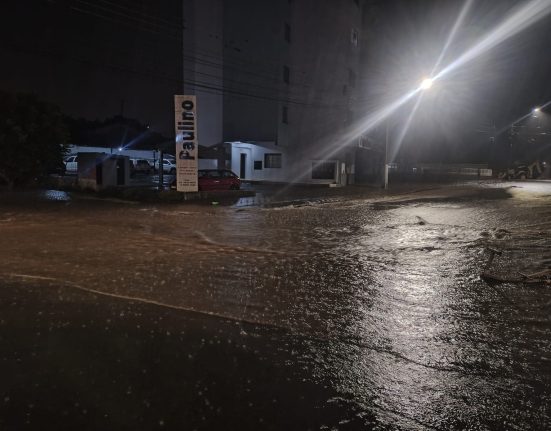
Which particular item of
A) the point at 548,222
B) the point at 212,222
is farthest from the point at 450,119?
the point at 212,222

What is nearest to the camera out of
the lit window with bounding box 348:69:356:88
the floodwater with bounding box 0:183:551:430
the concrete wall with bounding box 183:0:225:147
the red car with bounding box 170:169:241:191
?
the floodwater with bounding box 0:183:551:430

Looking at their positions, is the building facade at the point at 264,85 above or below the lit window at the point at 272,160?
above

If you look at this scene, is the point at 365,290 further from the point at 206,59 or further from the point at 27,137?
the point at 206,59

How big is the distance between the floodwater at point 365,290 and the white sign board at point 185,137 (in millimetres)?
7315

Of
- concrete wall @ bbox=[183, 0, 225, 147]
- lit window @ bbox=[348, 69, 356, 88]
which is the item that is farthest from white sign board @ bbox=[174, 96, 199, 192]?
lit window @ bbox=[348, 69, 356, 88]

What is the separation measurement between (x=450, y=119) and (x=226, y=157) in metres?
42.9

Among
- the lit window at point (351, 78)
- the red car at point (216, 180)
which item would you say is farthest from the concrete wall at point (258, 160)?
the lit window at point (351, 78)

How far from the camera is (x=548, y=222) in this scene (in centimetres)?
1486

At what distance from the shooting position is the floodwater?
13.1 ft

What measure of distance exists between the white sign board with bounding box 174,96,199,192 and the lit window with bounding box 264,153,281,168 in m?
13.9

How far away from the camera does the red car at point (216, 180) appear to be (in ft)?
84.7

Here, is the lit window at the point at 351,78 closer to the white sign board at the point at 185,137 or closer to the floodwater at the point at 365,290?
the white sign board at the point at 185,137

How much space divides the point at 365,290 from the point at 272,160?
97.3ft

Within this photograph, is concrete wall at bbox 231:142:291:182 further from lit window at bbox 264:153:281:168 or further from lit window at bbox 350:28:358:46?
lit window at bbox 350:28:358:46
